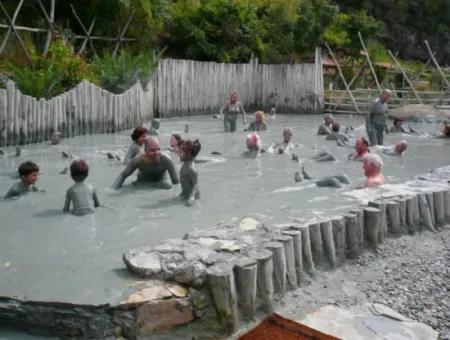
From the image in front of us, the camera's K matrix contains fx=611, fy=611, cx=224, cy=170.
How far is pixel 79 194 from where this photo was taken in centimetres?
726

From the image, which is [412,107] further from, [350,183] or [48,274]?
[48,274]

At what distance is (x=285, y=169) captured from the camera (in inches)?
425

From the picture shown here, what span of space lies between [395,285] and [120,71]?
12865mm

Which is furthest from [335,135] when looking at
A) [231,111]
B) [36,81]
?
[36,81]

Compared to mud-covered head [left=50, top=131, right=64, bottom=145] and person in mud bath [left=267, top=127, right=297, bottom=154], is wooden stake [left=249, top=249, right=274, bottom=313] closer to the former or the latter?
person in mud bath [left=267, top=127, right=297, bottom=154]

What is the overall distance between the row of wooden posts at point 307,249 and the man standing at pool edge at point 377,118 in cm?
573

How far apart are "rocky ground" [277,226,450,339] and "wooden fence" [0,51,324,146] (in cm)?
836

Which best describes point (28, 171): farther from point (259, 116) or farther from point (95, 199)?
point (259, 116)

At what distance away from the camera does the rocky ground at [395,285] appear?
543 cm

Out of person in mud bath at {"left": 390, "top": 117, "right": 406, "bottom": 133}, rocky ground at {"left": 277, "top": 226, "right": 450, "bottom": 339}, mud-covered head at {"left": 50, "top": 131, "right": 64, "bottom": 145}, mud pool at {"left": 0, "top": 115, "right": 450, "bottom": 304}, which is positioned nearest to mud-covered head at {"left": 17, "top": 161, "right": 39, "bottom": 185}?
mud pool at {"left": 0, "top": 115, "right": 450, "bottom": 304}

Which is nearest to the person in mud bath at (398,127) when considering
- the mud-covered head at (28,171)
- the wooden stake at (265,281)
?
the mud-covered head at (28,171)

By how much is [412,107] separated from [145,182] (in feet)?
45.5

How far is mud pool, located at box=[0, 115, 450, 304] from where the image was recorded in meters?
5.04

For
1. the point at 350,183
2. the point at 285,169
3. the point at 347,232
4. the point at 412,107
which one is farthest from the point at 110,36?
the point at 347,232
